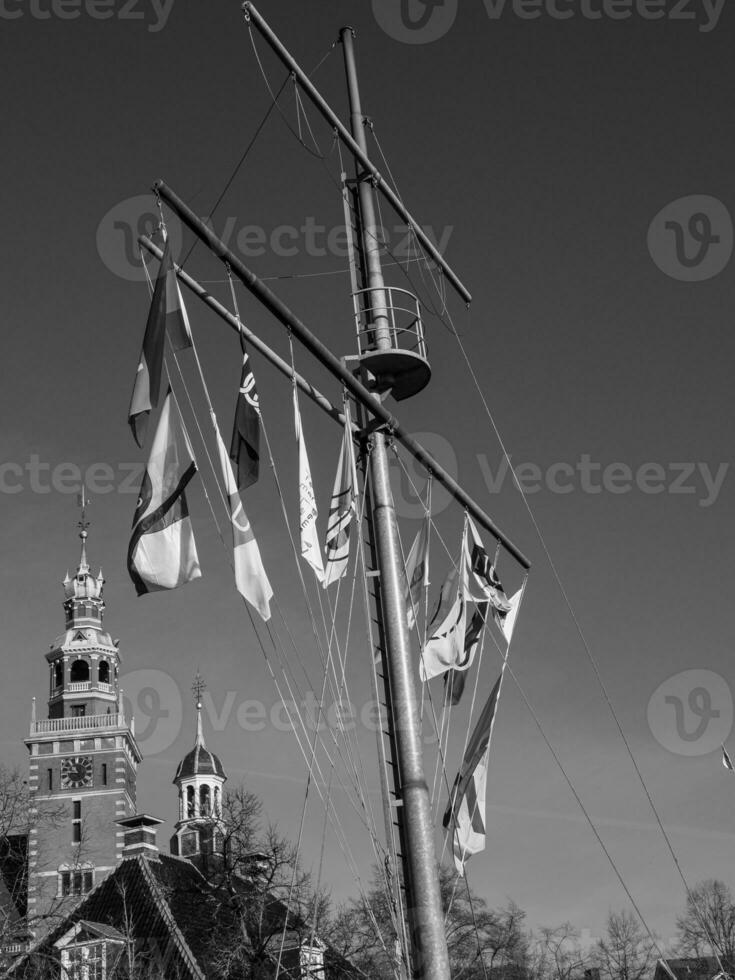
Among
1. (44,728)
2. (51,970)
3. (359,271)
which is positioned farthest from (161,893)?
(359,271)

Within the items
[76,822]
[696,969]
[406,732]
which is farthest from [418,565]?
[696,969]

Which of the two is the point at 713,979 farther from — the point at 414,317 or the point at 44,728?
the point at 414,317

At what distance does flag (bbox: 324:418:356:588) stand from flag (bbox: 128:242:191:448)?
7.87ft

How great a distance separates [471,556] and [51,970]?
83.4 ft

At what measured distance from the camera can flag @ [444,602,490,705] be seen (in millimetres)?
14477

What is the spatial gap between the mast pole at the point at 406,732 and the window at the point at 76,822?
52.4 meters

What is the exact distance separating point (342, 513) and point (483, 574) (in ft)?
10.7

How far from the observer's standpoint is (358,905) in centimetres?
3806

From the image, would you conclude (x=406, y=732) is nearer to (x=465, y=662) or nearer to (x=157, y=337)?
(x=465, y=662)

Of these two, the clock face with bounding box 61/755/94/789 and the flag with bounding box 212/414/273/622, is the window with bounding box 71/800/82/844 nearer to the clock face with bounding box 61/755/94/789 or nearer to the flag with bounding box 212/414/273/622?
the clock face with bounding box 61/755/94/789

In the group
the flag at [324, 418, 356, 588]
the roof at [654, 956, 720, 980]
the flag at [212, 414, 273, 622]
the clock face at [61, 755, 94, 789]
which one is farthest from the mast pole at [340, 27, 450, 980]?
the clock face at [61, 755, 94, 789]

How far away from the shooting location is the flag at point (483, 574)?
1533cm

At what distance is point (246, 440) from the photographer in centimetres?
1195

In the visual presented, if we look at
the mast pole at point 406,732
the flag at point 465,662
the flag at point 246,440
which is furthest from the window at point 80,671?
the flag at point 246,440
